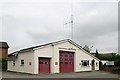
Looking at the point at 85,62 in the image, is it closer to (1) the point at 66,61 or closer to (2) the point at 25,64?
(1) the point at 66,61

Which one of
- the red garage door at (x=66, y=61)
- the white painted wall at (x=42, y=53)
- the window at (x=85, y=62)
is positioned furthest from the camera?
the window at (x=85, y=62)

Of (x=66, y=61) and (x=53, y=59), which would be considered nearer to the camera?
(x=53, y=59)

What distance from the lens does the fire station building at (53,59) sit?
2902 cm

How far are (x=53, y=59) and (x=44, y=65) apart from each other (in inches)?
60.8

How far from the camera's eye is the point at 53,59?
99.6 feet

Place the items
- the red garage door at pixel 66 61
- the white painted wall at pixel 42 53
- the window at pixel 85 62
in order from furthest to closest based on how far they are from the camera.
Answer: the window at pixel 85 62, the red garage door at pixel 66 61, the white painted wall at pixel 42 53

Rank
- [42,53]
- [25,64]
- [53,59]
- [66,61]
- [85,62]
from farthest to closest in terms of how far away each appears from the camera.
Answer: [85,62] < [66,61] < [25,64] < [53,59] < [42,53]

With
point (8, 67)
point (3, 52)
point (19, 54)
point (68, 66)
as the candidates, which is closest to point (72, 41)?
point (68, 66)

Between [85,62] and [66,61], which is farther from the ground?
[66,61]

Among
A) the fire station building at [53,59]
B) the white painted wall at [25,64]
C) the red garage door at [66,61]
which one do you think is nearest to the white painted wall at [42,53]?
the fire station building at [53,59]

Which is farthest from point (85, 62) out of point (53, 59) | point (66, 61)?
point (53, 59)

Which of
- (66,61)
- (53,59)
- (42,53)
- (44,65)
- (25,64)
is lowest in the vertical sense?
(44,65)

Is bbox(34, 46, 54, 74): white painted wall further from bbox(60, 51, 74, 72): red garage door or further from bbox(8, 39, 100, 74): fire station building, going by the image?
bbox(60, 51, 74, 72): red garage door

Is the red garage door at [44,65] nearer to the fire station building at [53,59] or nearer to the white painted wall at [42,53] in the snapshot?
the fire station building at [53,59]
